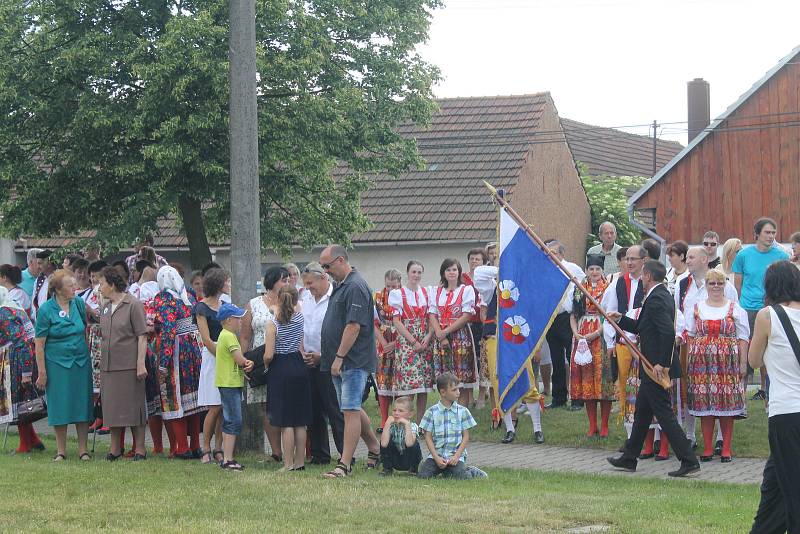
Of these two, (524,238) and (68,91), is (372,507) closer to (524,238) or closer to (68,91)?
(524,238)

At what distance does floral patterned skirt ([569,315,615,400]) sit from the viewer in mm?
13040

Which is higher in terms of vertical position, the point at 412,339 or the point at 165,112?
the point at 165,112

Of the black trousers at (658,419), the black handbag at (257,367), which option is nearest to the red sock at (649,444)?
the black trousers at (658,419)

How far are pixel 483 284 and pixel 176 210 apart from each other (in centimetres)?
819

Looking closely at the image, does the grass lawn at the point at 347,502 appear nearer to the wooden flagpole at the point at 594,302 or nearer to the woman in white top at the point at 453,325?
the wooden flagpole at the point at 594,302

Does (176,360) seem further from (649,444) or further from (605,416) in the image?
(649,444)

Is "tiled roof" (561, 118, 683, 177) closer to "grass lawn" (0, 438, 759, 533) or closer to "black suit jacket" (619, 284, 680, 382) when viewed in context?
"black suit jacket" (619, 284, 680, 382)

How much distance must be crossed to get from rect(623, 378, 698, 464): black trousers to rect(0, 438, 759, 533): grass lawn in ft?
1.35

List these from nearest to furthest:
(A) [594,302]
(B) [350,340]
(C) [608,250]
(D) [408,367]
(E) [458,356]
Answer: (A) [594,302] < (B) [350,340] < (D) [408,367] < (E) [458,356] < (C) [608,250]

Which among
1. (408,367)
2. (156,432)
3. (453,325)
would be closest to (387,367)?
(408,367)

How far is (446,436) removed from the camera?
1067cm

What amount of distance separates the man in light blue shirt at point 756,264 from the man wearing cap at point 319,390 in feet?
18.5

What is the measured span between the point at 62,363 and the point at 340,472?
357 cm

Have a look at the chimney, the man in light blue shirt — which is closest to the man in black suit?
the man in light blue shirt
